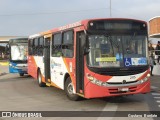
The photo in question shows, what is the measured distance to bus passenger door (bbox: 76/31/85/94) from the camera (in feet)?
38.3

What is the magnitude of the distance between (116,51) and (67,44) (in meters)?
2.40

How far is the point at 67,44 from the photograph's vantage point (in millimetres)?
13117

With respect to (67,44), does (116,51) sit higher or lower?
lower

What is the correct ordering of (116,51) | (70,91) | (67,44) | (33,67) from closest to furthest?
(116,51)
(70,91)
(67,44)
(33,67)

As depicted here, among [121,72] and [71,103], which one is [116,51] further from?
[71,103]

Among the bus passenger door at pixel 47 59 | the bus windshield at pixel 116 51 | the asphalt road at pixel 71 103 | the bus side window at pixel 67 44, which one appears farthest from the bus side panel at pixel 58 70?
the bus windshield at pixel 116 51

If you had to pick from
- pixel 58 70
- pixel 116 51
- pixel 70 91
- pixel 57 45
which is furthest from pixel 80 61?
pixel 57 45

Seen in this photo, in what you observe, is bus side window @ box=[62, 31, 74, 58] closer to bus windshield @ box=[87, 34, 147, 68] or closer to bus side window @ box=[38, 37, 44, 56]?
bus windshield @ box=[87, 34, 147, 68]

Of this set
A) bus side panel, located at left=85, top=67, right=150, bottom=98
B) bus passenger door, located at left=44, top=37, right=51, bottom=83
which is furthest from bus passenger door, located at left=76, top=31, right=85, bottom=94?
bus passenger door, located at left=44, top=37, right=51, bottom=83

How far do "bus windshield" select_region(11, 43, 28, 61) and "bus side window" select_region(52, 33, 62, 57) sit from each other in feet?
32.1

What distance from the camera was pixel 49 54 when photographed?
52.6 feet

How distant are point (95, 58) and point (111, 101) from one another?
2.14m

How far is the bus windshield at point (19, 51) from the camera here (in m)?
24.7

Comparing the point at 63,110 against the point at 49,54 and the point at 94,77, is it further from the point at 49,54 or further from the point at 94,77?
the point at 49,54
